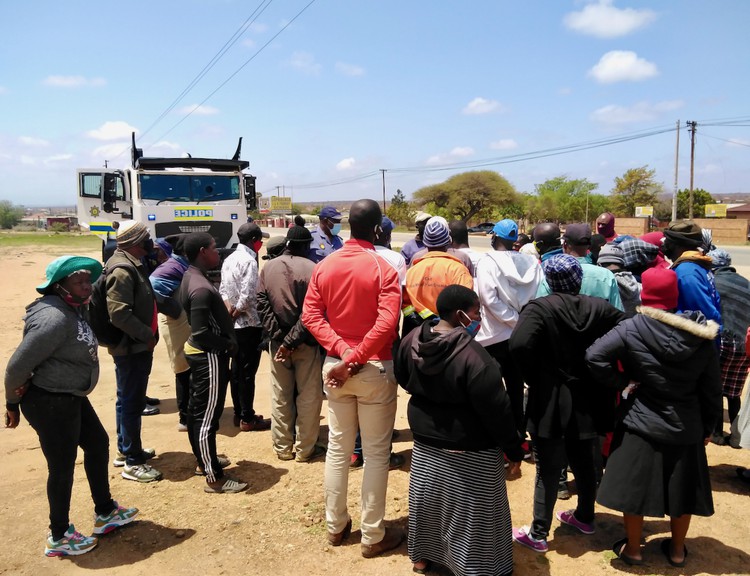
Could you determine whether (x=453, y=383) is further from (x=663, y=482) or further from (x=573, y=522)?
(x=573, y=522)

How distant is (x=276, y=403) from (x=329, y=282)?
1.80 metres

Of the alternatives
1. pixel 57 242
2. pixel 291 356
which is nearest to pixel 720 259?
pixel 291 356

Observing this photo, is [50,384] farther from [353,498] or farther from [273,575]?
[353,498]

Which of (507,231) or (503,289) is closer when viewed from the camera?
(503,289)

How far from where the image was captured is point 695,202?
158ft

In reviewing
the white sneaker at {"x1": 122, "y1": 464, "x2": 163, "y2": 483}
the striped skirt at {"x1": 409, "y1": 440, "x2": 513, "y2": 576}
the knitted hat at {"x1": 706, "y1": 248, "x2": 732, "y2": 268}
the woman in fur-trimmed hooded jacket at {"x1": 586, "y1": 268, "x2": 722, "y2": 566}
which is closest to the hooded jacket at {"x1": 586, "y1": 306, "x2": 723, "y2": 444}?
the woman in fur-trimmed hooded jacket at {"x1": 586, "y1": 268, "x2": 722, "y2": 566}

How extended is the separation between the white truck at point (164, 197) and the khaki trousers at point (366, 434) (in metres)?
9.70

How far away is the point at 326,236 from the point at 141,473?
2.81 metres

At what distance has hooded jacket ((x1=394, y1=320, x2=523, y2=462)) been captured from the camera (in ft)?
8.70

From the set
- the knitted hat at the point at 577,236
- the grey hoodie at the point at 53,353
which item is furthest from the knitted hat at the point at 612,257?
the grey hoodie at the point at 53,353

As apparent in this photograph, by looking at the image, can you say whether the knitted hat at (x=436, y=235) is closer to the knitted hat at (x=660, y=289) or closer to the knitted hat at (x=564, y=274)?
the knitted hat at (x=564, y=274)

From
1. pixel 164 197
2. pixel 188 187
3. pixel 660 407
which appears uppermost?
pixel 188 187

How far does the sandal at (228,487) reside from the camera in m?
4.03

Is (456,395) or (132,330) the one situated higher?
(132,330)
